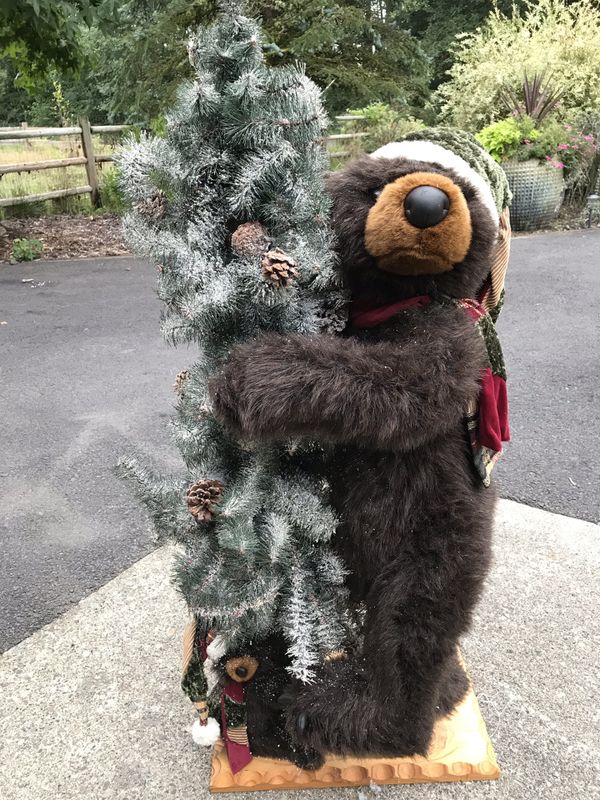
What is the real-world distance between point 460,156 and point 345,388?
0.62 metres

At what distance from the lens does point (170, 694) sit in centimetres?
186

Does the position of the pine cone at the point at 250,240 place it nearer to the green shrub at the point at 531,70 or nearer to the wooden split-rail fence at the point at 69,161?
the wooden split-rail fence at the point at 69,161

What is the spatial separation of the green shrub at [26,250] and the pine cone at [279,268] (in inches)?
308

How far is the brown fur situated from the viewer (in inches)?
46.4

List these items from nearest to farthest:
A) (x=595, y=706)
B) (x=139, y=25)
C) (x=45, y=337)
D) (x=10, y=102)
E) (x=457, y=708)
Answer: (x=457, y=708)
(x=595, y=706)
(x=45, y=337)
(x=139, y=25)
(x=10, y=102)


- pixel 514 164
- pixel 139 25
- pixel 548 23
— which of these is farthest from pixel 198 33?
pixel 548 23

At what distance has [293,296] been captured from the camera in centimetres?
125

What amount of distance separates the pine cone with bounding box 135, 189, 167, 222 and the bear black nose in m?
0.49

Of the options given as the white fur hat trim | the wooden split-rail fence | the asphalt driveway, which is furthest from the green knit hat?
the wooden split-rail fence

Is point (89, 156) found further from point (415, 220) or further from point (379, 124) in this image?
point (415, 220)

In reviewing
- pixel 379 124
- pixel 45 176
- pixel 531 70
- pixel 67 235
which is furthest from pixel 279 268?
pixel 379 124

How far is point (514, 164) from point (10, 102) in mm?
26629

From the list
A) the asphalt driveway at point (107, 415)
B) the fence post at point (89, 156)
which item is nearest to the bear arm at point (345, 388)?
the asphalt driveway at point (107, 415)

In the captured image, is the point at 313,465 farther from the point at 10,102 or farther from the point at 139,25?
the point at 10,102
